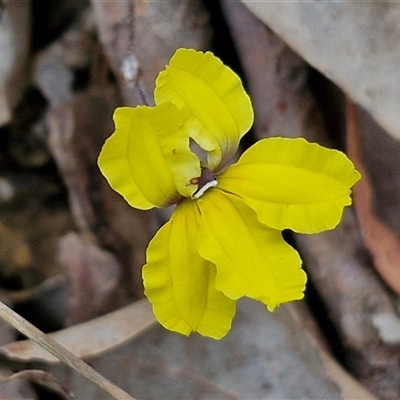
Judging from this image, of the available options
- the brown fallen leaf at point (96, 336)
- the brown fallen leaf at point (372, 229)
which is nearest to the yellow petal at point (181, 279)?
the brown fallen leaf at point (96, 336)

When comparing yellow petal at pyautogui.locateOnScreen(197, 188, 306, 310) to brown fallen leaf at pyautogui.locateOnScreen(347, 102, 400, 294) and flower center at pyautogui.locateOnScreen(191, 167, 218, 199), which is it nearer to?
flower center at pyautogui.locateOnScreen(191, 167, 218, 199)

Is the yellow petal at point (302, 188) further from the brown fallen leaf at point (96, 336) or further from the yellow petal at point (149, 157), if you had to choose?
the brown fallen leaf at point (96, 336)

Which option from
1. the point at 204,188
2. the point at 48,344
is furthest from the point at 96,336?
the point at 204,188

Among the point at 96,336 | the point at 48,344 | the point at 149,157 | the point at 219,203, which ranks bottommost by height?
the point at 96,336

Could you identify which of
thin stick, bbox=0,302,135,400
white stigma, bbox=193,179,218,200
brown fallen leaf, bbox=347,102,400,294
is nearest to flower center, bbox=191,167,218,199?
white stigma, bbox=193,179,218,200

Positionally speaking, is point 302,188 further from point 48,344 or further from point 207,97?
point 48,344

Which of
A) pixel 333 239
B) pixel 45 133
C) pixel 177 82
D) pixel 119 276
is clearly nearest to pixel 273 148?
pixel 177 82
